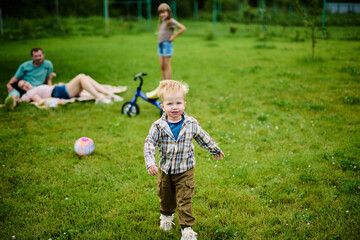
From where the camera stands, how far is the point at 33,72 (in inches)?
326

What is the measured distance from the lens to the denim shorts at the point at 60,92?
26.6ft

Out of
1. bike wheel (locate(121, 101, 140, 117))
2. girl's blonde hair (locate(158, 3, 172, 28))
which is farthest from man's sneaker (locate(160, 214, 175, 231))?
girl's blonde hair (locate(158, 3, 172, 28))

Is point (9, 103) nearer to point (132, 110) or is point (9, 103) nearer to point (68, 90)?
point (68, 90)

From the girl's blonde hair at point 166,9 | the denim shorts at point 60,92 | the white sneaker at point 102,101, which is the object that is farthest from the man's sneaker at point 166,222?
the girl's blonde hair at point 166,9

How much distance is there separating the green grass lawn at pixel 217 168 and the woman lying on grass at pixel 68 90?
1.23 ft

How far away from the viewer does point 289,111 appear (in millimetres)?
7090

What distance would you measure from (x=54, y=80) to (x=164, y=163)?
8562 millimetres

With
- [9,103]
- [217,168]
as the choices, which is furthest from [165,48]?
[217,168]

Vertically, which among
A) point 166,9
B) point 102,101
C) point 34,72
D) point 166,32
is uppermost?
point 166,9

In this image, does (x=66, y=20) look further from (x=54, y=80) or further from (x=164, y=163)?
(x=164, y=163)

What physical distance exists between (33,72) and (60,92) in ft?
3.36

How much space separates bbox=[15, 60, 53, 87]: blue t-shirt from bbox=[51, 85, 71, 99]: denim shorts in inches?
26.5

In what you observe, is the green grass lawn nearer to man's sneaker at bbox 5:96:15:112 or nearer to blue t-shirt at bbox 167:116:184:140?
man's sneaker at bbox 5:96:15:112

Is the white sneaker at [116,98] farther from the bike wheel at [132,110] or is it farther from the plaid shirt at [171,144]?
the plaid shirt at [171,144]
